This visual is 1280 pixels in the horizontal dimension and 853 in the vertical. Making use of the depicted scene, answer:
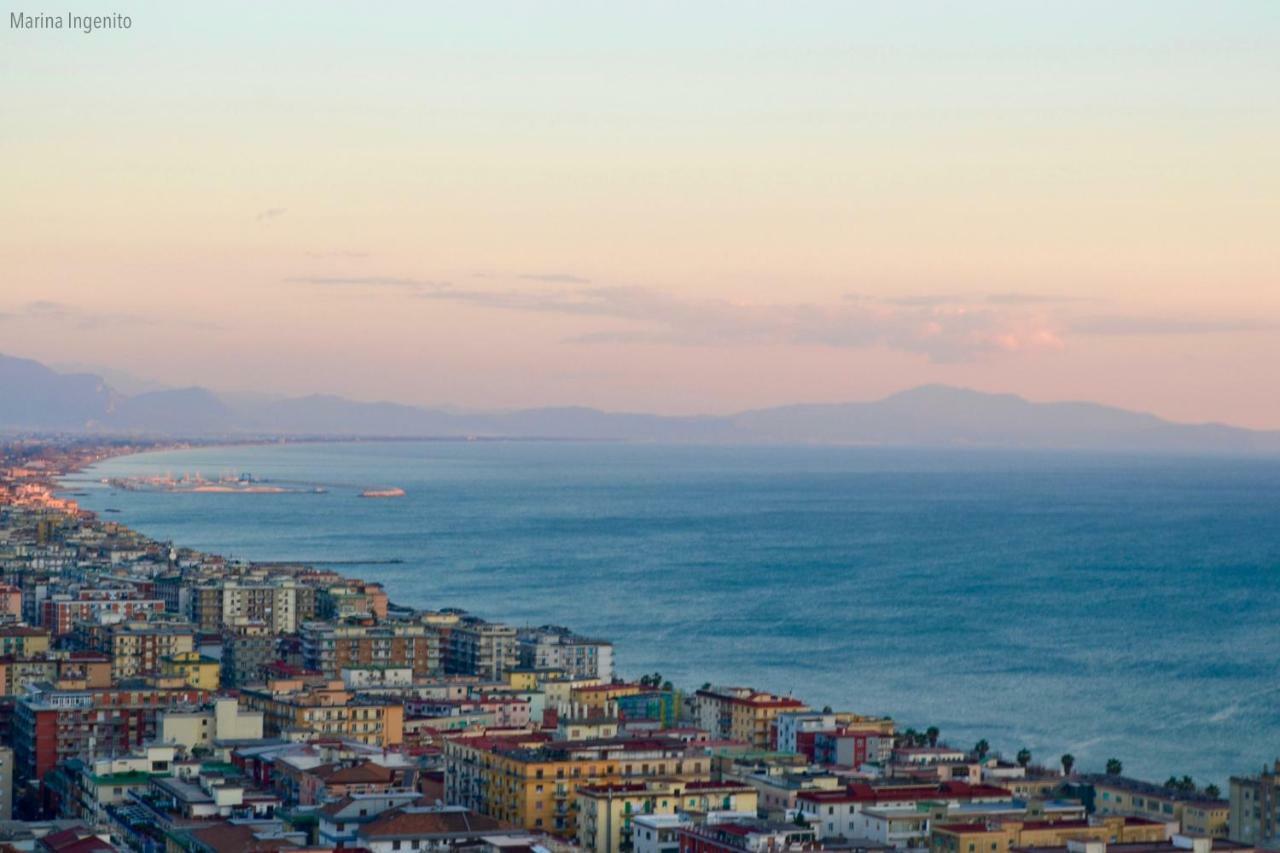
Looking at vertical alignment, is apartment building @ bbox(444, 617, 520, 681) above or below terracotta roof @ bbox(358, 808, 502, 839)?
above

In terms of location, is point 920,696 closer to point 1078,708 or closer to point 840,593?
point 1078,708

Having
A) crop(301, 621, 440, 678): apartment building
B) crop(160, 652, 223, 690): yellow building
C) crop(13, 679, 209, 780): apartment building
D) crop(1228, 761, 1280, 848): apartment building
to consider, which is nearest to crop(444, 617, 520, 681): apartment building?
crop(301, 621, 440, 678): apartment building

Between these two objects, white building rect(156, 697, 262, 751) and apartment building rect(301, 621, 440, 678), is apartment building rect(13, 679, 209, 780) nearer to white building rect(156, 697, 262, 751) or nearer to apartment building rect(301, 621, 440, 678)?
white building rect(156, 697, 262, 751)

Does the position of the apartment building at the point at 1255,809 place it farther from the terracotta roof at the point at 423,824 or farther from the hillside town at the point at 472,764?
the terracotta roof at the point at 423,824

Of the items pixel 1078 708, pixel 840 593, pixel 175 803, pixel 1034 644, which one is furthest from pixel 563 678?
pixel 840 593

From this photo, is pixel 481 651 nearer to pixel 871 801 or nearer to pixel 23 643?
pixel 23 643

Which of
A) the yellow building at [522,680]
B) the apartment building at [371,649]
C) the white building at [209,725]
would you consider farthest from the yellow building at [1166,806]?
the apartment building at [371,649]
